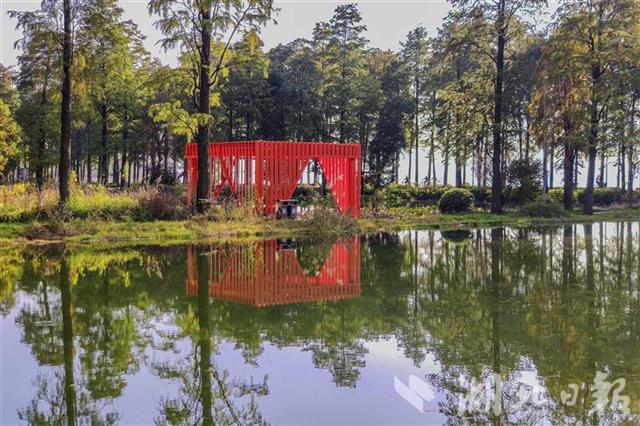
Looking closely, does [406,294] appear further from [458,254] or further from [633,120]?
[633,120]

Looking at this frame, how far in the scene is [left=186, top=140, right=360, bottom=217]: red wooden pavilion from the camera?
2230 centimetres

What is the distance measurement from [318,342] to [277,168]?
15854mm

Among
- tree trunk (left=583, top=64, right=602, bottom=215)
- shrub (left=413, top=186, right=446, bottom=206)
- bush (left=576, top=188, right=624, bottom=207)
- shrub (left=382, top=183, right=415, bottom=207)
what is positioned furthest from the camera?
shrub (left=413, top=186, right=446, bottom=206)

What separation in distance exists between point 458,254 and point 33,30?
42.1 ft

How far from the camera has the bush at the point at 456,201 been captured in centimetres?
2781

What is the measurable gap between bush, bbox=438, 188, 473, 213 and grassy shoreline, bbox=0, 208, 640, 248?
12.9ft

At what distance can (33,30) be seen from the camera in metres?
18.4

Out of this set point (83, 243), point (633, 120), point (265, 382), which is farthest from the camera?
point (633, 120)

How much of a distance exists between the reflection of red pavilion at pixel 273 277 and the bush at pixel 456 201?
1333 cm

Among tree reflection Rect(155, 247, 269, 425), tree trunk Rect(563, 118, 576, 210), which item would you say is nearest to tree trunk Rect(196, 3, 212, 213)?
tree reflection Rect(155, 247, 269, 425)

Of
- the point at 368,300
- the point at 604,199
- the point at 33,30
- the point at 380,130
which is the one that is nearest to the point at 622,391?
the point at 368,300

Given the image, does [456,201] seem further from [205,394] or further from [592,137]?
[205,394]

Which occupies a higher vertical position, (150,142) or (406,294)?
(150,142)

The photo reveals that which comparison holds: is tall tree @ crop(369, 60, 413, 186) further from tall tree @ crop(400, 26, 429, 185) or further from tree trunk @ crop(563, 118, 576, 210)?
tree trunk @ crop(563, 118, 576, 210)
